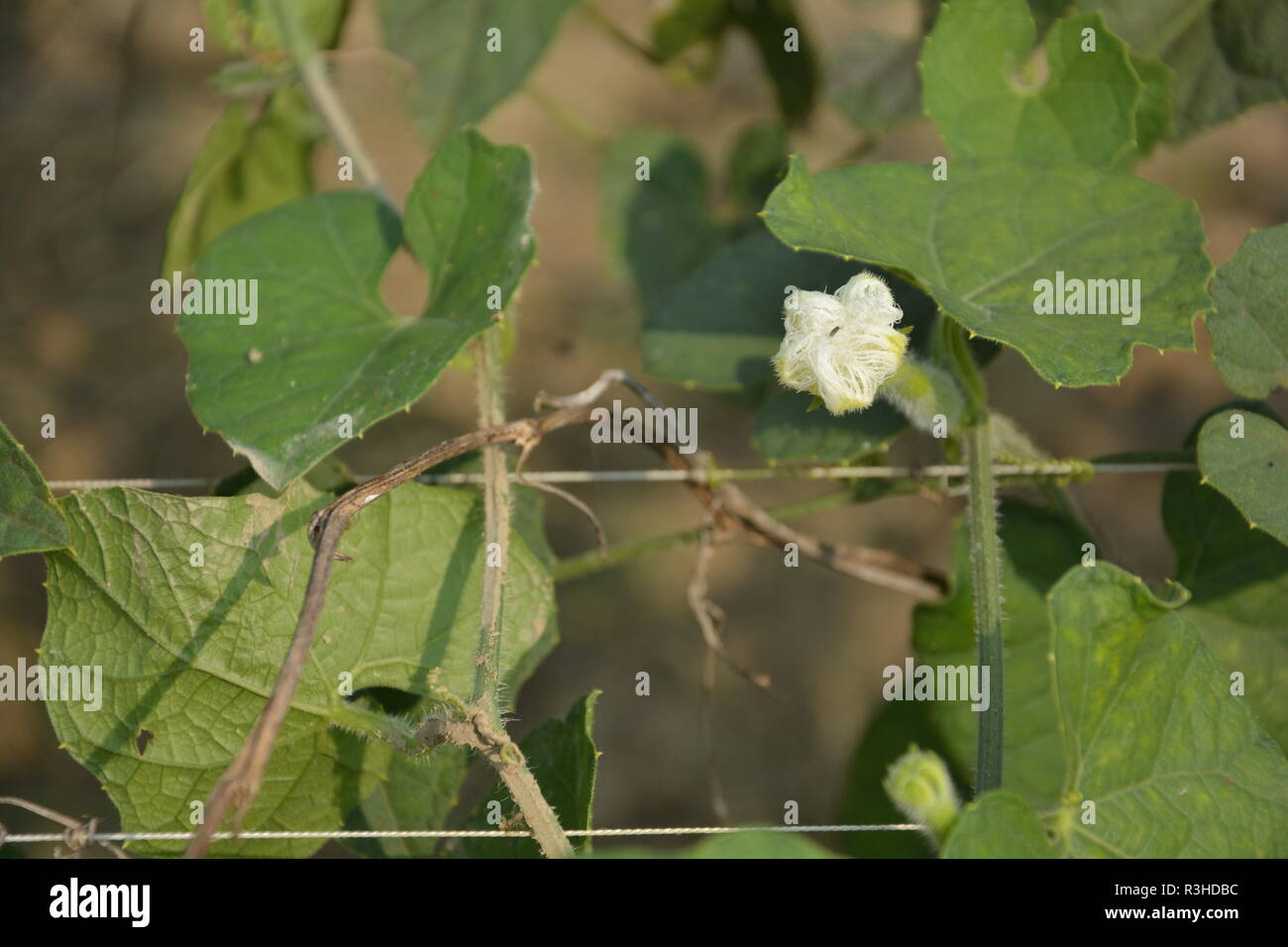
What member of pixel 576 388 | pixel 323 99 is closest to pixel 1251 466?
pixel 323 99

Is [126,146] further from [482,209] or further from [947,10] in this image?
[947,10]

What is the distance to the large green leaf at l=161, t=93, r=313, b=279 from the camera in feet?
4.85

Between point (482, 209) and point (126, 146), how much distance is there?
63.8 inches

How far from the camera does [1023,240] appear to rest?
99 cm

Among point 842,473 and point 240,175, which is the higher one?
point 240,175

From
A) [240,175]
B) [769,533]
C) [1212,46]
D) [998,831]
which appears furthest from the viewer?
[240,175]

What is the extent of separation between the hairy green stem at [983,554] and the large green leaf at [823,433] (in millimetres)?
84

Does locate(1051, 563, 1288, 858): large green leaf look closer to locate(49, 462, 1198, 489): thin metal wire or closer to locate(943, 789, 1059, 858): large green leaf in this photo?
locate(943, 789, 1059, 858): large green leaf

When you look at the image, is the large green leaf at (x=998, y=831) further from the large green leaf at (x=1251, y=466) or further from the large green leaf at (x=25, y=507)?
the large green leaf at (x=25, y=507)

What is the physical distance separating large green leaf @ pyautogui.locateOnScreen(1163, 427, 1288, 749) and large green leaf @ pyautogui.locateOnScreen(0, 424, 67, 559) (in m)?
1.08

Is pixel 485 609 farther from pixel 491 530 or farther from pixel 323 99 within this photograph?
pixel 323 99

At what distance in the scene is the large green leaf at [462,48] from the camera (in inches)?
54.5

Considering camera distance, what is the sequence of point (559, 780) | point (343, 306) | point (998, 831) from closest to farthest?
point (998, 831)
point (559, 780)
point (343, 306)

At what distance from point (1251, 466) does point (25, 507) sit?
42.2 inches
